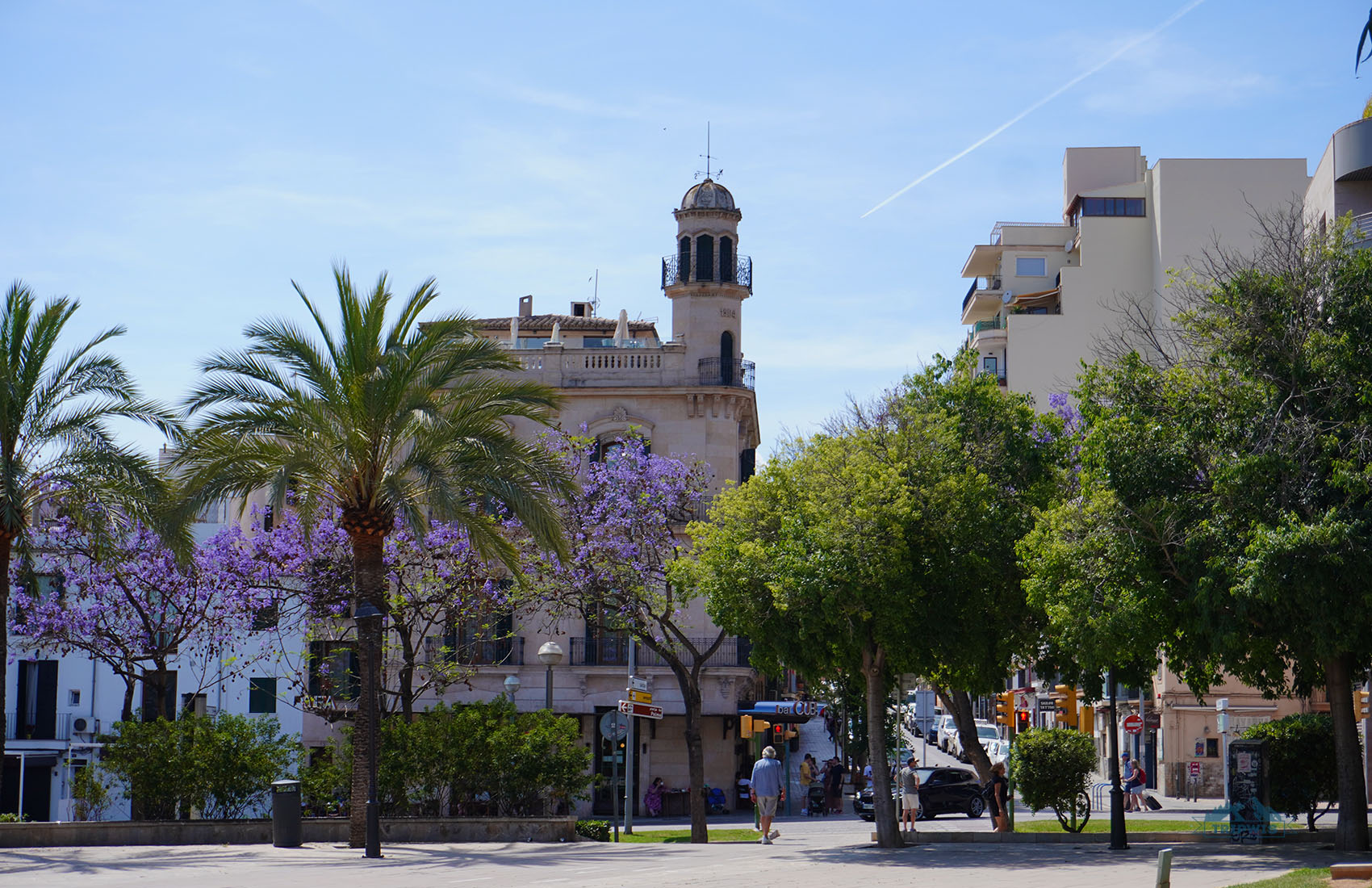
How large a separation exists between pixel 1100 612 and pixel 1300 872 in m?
5.14


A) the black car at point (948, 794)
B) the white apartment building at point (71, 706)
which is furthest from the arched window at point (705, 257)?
the white apartment building at point (71, 706)

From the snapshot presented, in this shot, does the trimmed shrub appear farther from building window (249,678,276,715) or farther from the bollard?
building window (249,678,276,715)

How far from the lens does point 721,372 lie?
42.7 meters

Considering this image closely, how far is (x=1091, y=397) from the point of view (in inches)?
864

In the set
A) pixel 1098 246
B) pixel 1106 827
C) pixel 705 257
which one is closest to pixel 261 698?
pixel 705 257

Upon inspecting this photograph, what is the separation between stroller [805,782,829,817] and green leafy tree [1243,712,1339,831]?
776 inches

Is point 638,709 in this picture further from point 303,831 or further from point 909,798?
point 303,831

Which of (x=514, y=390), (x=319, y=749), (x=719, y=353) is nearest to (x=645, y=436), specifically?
(x=719, y=353)

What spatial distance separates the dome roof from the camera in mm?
43469

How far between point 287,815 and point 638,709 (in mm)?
6775

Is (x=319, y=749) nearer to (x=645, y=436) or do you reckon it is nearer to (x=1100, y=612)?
(x=645, y=436)

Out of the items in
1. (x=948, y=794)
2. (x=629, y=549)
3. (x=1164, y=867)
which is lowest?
(x=948, y=794)

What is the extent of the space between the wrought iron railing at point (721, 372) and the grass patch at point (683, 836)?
14656 mm

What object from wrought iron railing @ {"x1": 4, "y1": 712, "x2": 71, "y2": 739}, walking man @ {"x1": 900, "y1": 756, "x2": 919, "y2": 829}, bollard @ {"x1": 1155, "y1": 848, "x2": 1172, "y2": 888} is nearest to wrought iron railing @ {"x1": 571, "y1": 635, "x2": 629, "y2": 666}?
walking man @ {"x1": 900, "y1": 756, "x2": 919, "y2": 829}
